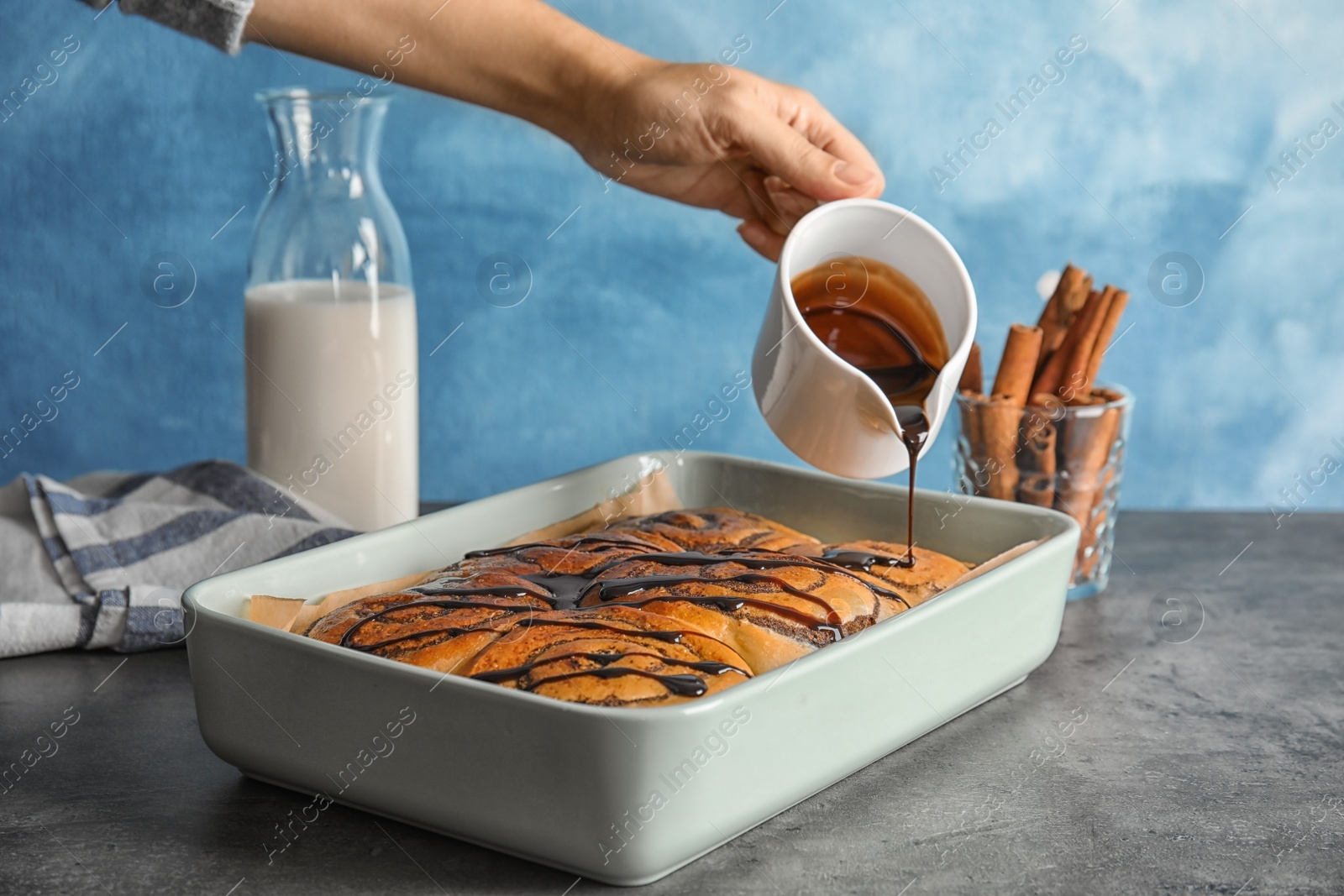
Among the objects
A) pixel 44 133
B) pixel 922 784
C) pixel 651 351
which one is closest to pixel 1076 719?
pixel 922 784

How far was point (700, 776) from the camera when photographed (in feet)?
2.35

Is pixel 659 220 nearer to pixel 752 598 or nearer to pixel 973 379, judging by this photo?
pixel 973 379

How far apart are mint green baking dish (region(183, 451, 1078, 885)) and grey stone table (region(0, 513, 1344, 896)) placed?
0.10 ft

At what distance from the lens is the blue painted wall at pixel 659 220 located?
207cm

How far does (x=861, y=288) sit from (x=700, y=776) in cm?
53

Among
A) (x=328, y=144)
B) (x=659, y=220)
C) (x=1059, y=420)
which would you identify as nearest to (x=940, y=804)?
(x=1059, y=420)

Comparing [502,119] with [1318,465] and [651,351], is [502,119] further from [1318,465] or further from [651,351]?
[1318,465]

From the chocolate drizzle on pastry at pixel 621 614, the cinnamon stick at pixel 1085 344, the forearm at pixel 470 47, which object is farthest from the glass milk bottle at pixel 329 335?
the cinnamon stick at pixel 1085 344

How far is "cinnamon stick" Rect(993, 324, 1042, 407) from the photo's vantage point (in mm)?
1312

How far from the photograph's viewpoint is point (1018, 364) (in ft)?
4.33

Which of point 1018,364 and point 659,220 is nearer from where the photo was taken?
point 1018,364

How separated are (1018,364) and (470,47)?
2.08 feet

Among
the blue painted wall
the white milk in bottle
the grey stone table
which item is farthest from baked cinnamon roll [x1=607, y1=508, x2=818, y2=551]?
the blue painted wall

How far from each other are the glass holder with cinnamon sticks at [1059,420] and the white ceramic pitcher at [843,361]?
261mm
